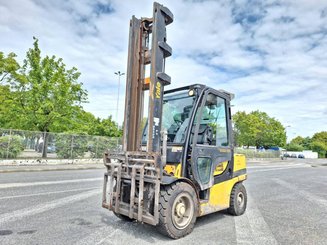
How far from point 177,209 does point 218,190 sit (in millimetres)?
1421

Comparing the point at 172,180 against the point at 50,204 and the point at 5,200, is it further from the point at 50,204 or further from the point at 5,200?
the point at 5,200

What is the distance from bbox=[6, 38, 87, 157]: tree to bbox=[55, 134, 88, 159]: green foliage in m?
2.72

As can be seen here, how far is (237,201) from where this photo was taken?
6027 millimetres

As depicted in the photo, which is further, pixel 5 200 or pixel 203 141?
pixel 5 200

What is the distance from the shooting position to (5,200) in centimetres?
693

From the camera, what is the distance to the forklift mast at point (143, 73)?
453 centimetres

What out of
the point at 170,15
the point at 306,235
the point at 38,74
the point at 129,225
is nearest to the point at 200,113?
the point at 170,15

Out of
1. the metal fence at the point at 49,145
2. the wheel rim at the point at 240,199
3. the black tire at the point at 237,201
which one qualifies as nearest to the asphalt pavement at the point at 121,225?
the black tire at the point at 237,201

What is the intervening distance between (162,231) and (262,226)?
228 centimetres

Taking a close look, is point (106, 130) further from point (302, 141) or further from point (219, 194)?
point (302, 141)

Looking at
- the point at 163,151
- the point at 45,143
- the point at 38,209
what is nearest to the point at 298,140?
the point at 45,143

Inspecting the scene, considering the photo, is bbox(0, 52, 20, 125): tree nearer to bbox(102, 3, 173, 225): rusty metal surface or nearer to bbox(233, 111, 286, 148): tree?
bbox(102, 3, 173, 225): rusty metal surface

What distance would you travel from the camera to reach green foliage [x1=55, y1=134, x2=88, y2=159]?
19609 mm

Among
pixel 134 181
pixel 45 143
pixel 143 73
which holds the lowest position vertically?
pixel 134 181
